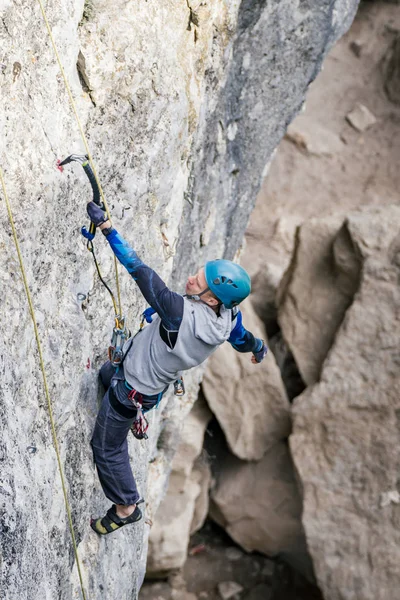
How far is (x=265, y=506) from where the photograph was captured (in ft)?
30.7

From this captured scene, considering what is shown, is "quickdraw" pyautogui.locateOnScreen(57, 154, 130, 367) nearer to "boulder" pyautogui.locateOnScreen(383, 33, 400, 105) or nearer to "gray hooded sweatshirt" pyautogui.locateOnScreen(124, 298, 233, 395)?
"gray hooded sweatshirt" pyautogui.locateOnScreen(124, 298, 233, 395)

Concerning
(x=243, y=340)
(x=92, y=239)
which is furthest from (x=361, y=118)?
(x=92, y=239)

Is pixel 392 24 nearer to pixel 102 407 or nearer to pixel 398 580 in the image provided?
pixel 398 580

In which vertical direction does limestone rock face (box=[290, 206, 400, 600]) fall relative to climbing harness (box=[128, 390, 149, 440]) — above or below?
below

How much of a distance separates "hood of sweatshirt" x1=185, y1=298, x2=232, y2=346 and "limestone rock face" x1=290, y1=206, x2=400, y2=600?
4.79 m

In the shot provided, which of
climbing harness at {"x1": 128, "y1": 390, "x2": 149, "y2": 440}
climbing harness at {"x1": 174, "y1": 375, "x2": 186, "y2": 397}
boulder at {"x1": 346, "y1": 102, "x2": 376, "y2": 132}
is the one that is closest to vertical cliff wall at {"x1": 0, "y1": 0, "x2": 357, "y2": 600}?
climbing harness at {"x1": 128, "y1": 390, "x2": 149, "y2": 440}

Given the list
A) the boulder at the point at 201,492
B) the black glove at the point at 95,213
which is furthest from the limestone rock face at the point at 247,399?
the black glove at the point at 95,213

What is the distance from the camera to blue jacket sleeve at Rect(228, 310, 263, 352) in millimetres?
4109

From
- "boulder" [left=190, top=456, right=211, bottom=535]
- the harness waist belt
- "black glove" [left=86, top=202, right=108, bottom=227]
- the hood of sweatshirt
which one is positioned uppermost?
"black glove" [left=86, top=202, right=108, bottom=227]

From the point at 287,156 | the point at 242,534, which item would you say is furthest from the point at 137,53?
the point at 287,156

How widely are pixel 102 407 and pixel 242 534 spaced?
248 inches

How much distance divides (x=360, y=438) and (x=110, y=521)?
14.9 ft

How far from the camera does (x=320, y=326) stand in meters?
8.96

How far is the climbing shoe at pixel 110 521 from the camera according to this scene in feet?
14.1
